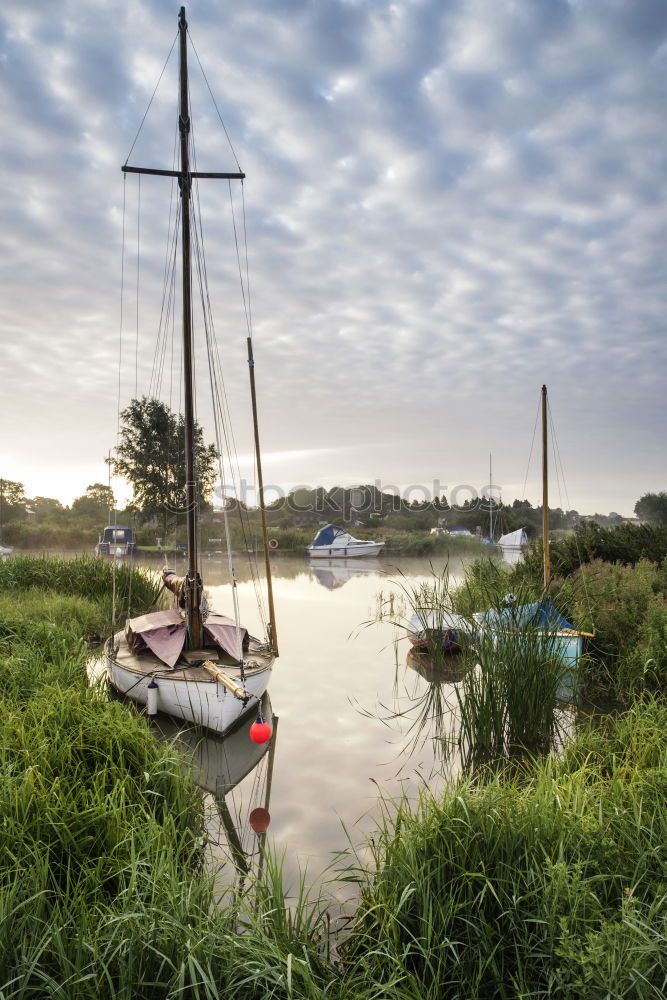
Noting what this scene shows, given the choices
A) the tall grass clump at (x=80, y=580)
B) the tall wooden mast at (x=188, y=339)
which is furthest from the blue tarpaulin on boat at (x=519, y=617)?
the tall grass clump at (x=80, y=580)

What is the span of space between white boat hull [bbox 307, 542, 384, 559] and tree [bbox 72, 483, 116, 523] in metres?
16.6

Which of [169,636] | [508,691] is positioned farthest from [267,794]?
[169,636]

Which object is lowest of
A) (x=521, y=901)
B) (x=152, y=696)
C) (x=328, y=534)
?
(x=152, y=696)

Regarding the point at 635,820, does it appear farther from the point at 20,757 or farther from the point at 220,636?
the point at 220,636

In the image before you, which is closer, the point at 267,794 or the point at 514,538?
the point at 267,794

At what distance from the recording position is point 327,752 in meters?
7.93

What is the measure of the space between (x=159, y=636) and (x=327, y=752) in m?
3.49

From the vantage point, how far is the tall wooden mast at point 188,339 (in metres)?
10.2

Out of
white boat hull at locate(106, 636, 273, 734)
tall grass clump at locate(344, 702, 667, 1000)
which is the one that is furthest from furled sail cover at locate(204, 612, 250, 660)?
tall grass clump at locate(344, 702, 667, 1000)

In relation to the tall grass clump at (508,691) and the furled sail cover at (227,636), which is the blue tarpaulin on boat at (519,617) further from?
the furled sail cover at (227,636)

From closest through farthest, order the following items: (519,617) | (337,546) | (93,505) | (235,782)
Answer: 1. (235,782)
2. (519,617)
3. (337,546)
4. (93,505)

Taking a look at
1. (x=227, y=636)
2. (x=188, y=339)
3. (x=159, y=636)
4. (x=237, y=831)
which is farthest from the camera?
(x=188, y=339)

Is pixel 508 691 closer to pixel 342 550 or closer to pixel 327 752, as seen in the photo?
pixel 327 752

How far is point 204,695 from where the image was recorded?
324 inches
